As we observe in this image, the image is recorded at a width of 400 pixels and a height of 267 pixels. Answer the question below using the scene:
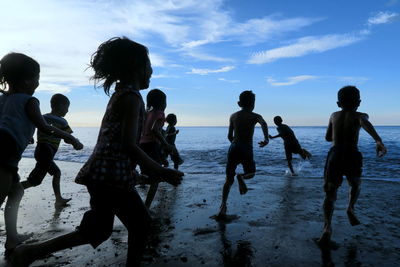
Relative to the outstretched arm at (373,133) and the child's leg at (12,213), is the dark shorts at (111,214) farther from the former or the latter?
the outstretched arm at (373,133)

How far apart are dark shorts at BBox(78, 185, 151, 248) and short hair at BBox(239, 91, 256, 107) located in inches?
126

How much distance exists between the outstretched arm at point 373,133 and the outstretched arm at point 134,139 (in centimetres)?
281

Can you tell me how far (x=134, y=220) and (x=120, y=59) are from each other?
1237mm

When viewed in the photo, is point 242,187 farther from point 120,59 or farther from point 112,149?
point 120,59

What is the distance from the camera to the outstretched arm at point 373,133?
11.9 ft

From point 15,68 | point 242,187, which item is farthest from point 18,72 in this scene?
point 242,187

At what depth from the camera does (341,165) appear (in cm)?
392

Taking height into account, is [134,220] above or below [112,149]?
below

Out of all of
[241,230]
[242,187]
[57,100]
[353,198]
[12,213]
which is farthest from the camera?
[242,187]

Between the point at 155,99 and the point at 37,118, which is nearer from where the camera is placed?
the point at 37,118

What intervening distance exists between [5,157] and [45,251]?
105 centimetres

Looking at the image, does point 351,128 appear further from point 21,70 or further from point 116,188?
point 21,70

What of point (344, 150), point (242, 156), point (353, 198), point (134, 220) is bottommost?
point (353, 198)

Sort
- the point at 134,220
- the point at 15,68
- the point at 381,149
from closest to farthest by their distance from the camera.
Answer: the point at 134,220
the point at 15,68
the point at 381,149
